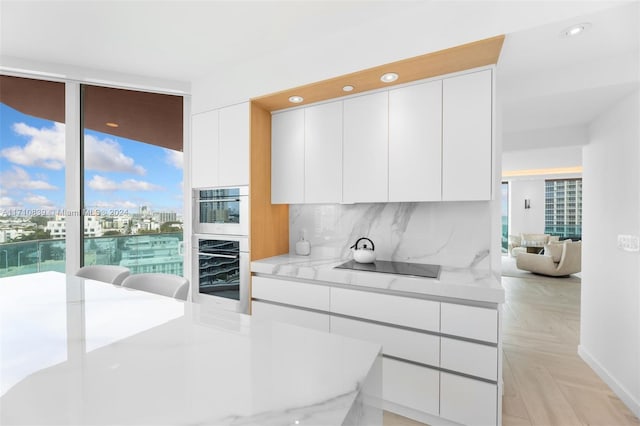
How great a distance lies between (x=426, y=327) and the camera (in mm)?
1816

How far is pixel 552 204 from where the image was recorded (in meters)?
8.59

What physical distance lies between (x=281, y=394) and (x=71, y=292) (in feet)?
4.82

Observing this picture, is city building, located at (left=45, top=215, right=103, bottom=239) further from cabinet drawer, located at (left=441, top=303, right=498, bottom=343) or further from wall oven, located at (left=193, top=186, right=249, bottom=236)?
cabinet drawer, located at (left=441, top=303, right=498, bottom=343)

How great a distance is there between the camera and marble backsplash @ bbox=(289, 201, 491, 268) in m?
2.25

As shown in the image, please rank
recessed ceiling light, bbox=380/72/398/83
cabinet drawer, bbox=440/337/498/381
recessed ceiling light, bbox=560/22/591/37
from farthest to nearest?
recessed ceiling light, bbox=380/72/398/83 < cabinet drawer, bbox=440/337/498/381 < recessed ceiling light, bbox=560/22/591/37

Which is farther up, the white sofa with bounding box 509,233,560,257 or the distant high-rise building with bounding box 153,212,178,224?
the distant high-rise building with bounding box 153,212,178,224

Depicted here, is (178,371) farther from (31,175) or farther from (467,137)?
(31,175)

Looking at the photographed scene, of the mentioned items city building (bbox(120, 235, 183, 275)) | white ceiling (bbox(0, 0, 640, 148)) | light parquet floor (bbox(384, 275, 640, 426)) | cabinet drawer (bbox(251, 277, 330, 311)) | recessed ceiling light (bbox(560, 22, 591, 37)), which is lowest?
light parquet floor (bbox(384, 275, 640, 426))

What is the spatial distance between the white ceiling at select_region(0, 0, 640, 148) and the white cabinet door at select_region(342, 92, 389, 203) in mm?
352

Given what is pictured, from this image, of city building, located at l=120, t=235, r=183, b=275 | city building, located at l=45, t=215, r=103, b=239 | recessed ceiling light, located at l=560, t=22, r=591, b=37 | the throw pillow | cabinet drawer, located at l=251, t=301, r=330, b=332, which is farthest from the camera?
the throw pillow

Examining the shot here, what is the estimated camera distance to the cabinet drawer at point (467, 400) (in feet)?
5.45

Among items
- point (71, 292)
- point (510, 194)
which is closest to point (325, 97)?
point (71, 292)

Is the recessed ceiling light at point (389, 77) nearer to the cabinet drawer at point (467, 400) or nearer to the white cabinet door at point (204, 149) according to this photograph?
the white cabinet door at point (204, 149)

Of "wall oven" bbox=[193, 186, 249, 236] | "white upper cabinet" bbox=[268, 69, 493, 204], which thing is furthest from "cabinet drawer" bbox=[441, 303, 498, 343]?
"wall oven" bbox=[193, 186, 249, 236]
